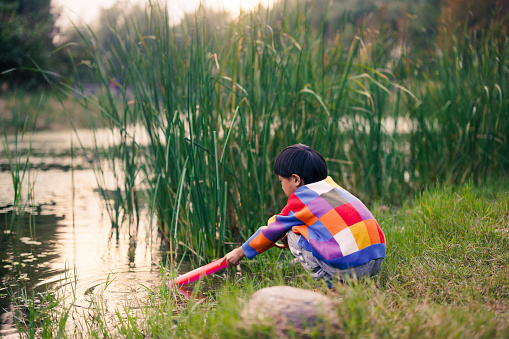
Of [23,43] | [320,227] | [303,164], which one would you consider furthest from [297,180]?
[23,43]

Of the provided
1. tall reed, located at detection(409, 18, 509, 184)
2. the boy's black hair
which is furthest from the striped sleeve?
tall reed, located at detection(409, 18, 509, 184)

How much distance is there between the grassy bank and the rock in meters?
0.03

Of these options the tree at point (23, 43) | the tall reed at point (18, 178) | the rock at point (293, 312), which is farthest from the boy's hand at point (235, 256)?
the tree at point (23, 43)

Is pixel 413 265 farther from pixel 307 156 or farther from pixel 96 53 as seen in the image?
pixel 96 53

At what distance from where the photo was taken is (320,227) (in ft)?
6.37

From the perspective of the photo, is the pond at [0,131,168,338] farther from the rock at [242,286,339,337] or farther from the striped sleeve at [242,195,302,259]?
the rock at [242,286,339,337]

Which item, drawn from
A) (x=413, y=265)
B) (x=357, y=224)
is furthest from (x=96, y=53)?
(x=413, y=265)

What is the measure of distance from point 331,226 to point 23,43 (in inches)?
543

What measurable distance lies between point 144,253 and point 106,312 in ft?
3.00

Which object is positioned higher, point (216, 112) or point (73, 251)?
point (216, 112)

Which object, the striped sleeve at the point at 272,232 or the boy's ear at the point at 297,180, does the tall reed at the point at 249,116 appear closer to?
the striped sleeve at the point at 272,232

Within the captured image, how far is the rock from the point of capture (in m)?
1.25

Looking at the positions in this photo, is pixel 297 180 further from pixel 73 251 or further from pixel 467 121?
pixel 467 121

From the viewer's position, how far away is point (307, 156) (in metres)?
2.04
